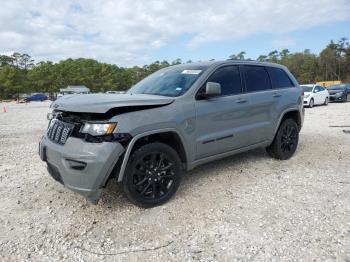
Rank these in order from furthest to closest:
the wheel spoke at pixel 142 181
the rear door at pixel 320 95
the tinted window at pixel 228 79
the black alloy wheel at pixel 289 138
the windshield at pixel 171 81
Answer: the rear door at pixel 320 95 < the black alloy wheel at pixel 289 138 < the tinted window at pixel 228 79 < the windshield at pixel 171 81 < the wheel spoke at pixel 142 181

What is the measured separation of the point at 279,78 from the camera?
232 inches

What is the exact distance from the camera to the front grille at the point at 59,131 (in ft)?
12.3

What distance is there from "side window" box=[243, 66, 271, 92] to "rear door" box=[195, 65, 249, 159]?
0.21 m

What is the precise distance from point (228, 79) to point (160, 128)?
161 centimetres

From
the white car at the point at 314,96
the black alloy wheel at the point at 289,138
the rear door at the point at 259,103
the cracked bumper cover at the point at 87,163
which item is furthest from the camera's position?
the white car at the point at 314,96

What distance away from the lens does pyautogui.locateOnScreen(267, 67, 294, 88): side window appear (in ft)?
18.8

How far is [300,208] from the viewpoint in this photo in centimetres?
387

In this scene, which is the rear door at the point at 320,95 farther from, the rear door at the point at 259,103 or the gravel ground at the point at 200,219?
the rear door at the point at 259,103

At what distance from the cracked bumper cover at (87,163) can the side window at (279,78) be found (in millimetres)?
3365

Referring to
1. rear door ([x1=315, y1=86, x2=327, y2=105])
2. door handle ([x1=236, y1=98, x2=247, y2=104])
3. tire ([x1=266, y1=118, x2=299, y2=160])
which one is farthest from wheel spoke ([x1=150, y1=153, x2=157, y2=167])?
rear door ([x1=315, y1=86, x2=327, y2=105])

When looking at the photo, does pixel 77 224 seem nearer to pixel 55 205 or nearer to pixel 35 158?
pixel 55 205

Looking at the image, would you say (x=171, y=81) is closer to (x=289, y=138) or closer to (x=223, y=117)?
(x=223, y=117)

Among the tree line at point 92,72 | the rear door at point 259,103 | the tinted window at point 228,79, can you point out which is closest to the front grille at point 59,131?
the tinted window at point 228,79

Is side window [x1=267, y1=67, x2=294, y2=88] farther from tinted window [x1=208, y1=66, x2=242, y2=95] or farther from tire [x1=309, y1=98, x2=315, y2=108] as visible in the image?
tire [x1=309, y1=98, x2=315, y2=108]
